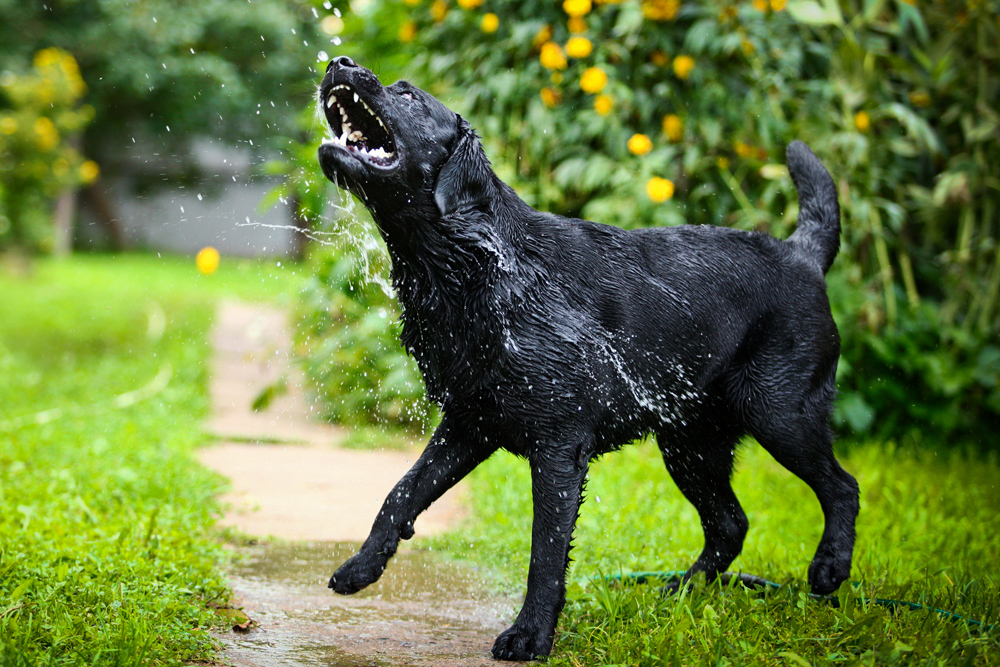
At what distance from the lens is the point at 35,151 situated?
13805 mm

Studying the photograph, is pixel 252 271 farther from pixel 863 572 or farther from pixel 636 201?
pixel 863 572

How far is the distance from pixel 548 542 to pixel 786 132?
3571 mm

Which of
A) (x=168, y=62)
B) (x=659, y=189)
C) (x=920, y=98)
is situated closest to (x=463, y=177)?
(x=659, y=189)

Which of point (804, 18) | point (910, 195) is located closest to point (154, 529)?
point (804, 18)

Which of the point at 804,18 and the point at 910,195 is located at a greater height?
the point at 804,18

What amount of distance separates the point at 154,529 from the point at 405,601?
3.37ft

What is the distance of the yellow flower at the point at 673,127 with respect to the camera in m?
5.27

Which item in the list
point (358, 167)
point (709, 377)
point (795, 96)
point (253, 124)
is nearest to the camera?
point (358, 167)

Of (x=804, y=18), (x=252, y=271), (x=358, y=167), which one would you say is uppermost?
(x=804, y=18)

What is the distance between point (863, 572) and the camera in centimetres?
321

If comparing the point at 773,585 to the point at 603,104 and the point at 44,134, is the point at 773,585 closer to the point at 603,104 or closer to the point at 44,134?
the point at 603,104

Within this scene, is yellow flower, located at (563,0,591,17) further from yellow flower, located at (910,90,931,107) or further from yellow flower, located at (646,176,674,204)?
yellow flower, located at (910,90,931,107)

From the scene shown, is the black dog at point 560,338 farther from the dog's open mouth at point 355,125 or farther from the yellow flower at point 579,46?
the yellow flower at point 579,46

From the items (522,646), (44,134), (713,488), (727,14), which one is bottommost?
(522,646)
